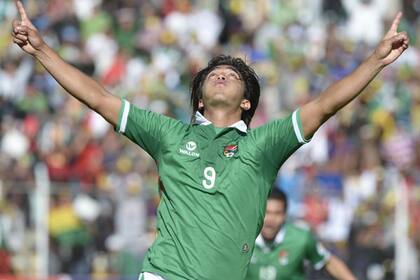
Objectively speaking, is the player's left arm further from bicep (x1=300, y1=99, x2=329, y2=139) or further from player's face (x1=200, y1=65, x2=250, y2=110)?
bicep (x1=300, y1=99, x2=329, y2=139)

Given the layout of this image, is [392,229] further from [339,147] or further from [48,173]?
[48,173]

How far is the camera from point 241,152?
22.3 ft

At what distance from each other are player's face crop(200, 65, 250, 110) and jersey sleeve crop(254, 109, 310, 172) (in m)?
0.28

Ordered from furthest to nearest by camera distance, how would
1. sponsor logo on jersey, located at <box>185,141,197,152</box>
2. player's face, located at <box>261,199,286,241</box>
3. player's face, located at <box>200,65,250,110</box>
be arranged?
player's face, located at <box>261,199,286,241</box> < player's face, located at <box>200,65,250,110</box> < sponsor logo on jersey, located at <box>185,141,197,152</box>

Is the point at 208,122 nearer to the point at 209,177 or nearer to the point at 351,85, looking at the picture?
the point at 209,177

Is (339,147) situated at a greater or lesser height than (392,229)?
greater

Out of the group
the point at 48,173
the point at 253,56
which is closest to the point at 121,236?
the point at 48,173

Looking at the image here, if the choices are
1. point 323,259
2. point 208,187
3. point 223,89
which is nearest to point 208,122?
point 223,89

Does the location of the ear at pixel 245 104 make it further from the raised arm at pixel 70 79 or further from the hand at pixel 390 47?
the hand at pixel 390 47

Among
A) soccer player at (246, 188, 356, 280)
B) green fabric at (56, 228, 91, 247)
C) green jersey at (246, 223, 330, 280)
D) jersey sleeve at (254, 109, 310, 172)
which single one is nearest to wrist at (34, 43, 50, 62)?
jersey sleeve at (254, 109, 310, 172)

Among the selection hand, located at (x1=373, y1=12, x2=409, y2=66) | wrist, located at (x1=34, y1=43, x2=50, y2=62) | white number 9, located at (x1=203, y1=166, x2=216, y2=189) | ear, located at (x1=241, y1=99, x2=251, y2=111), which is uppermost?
wrist, located at (x1=34, y1=43, x2=50, y2=62)

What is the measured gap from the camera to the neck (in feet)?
22.9

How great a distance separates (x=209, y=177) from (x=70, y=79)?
3.17 ft

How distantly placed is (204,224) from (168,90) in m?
11.7
